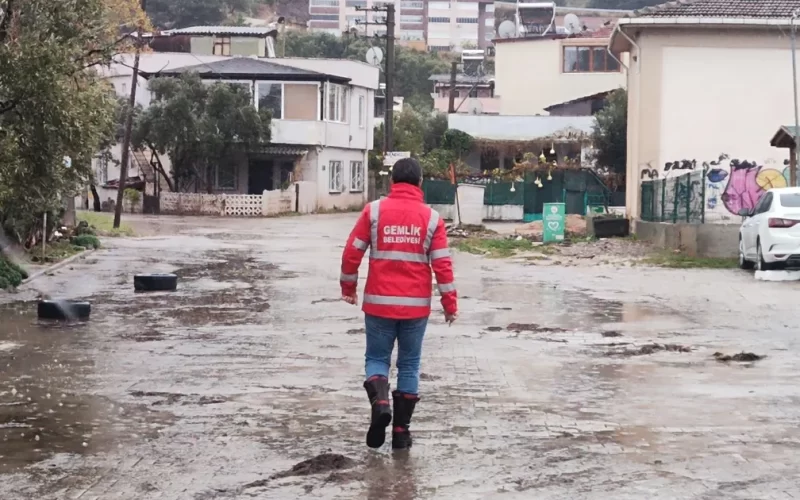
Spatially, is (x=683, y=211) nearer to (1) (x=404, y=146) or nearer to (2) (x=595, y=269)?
(2) (x=595, y=269)

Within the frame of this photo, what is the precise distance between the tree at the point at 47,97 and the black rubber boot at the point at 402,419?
6957 millimetres

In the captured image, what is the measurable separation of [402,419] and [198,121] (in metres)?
44.5

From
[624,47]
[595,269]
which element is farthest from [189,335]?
[624,47]

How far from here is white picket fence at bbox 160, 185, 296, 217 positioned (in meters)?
52.6

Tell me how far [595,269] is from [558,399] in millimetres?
14703

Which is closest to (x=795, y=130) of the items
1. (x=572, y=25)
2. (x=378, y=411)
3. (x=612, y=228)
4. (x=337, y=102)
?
(x=612, y=228)

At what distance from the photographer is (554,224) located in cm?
3183

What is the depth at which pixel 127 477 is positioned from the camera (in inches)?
268

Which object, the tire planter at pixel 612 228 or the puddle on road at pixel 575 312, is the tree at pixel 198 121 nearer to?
the tire planter at pixel 612 228

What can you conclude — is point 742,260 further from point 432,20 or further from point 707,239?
point 432,20

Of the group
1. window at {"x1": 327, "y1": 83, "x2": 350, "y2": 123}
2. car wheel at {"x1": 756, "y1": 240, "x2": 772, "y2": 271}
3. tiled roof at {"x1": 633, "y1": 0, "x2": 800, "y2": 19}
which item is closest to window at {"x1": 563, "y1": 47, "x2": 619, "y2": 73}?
window at {"x1": 327, "y1": 83, "x2": 350, "y2": 123}

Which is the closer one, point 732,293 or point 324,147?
point 732,293

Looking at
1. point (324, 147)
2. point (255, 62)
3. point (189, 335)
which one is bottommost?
point (189, 335)

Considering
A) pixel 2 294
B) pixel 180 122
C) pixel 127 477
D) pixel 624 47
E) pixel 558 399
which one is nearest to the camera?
pixel 127 477
